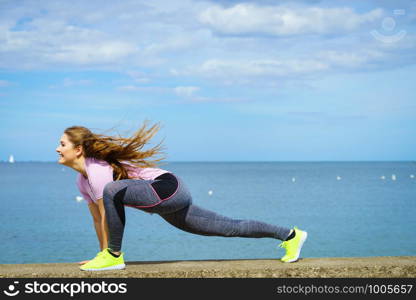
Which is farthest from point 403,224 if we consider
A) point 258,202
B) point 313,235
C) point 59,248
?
point 59,248

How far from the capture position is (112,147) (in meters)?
4.66

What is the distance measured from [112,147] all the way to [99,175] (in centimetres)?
28

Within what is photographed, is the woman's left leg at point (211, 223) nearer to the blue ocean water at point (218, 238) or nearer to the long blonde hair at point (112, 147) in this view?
the long blonde hair at point (112, 147)

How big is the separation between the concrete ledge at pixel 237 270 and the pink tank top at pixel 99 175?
658mm

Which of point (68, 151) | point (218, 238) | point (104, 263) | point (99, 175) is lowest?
point (104, 263)

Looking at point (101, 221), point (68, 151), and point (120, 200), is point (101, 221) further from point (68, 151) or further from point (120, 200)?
point (68, 151)

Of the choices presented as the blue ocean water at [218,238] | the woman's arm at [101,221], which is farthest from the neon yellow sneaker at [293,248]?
the blue ocean water at [218,238]

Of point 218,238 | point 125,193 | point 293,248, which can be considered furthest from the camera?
point 218,238

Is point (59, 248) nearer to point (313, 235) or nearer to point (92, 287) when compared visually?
point (313, 235)

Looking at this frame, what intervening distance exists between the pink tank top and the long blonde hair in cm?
6

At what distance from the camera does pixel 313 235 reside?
24.2 m

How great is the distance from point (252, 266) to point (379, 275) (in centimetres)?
110

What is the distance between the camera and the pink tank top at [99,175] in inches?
178

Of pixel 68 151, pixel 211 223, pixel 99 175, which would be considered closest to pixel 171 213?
pixel 211 223
